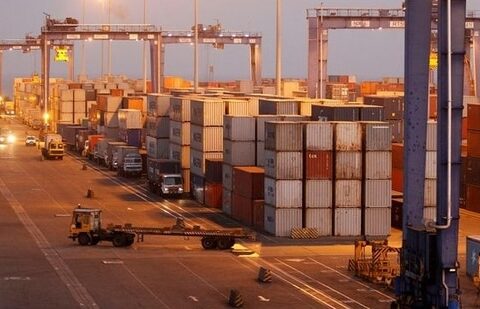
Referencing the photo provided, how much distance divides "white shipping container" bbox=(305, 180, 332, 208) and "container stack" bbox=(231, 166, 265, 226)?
418cm

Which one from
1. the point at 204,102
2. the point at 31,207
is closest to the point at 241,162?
the point at 204,102

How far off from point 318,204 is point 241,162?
1089 cm

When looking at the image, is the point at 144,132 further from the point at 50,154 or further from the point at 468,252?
the point at 468,252

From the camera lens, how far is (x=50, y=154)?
119m

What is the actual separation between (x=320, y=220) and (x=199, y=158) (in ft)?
63.1

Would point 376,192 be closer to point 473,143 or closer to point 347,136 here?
point 347,136

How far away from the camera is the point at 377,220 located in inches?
2510

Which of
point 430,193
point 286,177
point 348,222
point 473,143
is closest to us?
point 286,177

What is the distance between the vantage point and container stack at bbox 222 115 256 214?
240 ft

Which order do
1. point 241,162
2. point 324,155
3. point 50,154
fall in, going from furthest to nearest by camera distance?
point 50,154
point 241,162
point 324,155

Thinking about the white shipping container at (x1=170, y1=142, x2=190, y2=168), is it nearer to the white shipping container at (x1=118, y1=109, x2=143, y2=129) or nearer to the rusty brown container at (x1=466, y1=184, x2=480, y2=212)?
the rusty brown container at (x1=466, y1=184, x2=480, y2=212)

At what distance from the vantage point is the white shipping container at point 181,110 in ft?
282

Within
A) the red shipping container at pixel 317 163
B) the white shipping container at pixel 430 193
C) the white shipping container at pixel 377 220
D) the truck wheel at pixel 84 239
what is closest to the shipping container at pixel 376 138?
the red shipping container at pixel 317 163

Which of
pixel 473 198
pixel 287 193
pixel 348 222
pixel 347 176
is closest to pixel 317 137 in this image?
pixel 347 176
